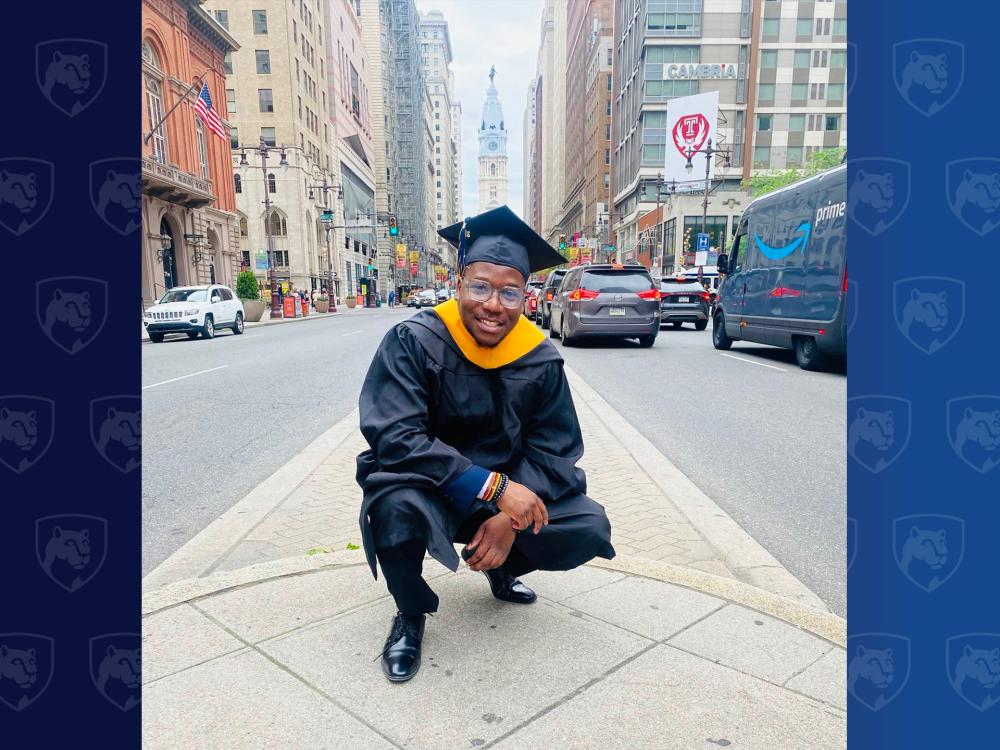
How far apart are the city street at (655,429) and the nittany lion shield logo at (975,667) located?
68.3 inches

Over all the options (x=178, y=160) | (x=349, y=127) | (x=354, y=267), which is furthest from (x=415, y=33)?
(x=178, y=160)

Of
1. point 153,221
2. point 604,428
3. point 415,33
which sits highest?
point 415,33

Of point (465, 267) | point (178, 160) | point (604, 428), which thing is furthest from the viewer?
point (178, 160)

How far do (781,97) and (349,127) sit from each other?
1856 inches

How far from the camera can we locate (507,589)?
2.64 meters

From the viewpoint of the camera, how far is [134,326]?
122 cm

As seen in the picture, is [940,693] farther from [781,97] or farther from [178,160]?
[781,97]

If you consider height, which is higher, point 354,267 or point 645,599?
point 354,267

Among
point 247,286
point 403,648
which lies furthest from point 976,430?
point 247,286

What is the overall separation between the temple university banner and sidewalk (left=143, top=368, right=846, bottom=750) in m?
48.7

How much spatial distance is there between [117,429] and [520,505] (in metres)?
1.26

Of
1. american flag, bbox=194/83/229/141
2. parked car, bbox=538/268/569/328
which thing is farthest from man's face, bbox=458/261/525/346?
american flag, bbox=194/83/229/141

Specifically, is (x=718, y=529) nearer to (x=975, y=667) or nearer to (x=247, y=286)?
(x=975, y=667)

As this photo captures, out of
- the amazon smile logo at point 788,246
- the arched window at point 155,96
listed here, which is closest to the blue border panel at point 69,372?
the amazon smile logo at point 788,246
